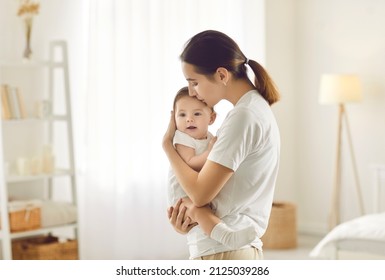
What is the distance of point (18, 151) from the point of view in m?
3.53

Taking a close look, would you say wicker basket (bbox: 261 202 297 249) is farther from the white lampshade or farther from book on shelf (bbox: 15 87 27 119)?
book on shelf (bbox: 15 87 27 119)

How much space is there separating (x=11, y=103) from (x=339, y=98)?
2023 mm

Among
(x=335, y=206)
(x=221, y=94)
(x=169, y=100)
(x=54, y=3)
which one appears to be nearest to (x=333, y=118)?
(x=335, y=206)

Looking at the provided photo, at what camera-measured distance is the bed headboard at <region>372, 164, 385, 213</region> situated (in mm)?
4387

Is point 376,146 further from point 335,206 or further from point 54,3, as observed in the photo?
point 54,3

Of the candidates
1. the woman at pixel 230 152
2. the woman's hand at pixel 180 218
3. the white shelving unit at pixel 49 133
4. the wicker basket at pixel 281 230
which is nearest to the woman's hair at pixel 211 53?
the woman at pixel 230 152

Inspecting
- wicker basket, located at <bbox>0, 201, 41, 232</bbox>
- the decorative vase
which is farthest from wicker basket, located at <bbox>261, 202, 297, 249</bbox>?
the decorative vase

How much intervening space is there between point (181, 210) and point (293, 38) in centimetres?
345

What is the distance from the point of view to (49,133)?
142 inches

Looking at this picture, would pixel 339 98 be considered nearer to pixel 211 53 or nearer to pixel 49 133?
pixel 49 133

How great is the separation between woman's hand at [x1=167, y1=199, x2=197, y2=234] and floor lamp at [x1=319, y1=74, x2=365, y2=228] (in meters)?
3.06

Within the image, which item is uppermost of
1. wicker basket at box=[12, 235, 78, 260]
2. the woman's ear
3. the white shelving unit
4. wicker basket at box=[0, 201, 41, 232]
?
the woman's ear

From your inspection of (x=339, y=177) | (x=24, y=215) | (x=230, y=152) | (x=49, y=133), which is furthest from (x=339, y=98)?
(x=230, y=152)

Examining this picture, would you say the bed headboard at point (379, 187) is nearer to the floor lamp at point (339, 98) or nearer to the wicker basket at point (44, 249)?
the floor lamp at point (339, 98)
